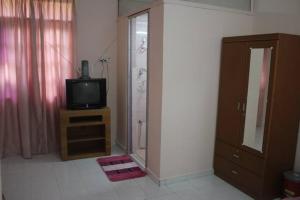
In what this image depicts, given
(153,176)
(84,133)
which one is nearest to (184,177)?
(153,176)

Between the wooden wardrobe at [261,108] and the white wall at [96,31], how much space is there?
73.0 inches

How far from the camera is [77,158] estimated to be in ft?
12.5

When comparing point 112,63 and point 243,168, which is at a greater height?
point 112,63

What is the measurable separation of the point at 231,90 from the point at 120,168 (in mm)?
1732

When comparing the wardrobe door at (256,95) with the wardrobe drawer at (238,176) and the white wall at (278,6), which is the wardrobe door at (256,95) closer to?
the wardrobe drawer at (238,176)

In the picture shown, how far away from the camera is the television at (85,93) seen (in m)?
3.72

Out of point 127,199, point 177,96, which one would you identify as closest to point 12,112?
point 127,199

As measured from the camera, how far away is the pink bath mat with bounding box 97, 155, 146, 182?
3291mm

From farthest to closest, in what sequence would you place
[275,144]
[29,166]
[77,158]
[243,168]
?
[77,158] → [29,166] → [243,168] → [275,144]

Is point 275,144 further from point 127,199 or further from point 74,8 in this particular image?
point 74,8

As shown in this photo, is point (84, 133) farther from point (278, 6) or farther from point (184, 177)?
point (278, 6)

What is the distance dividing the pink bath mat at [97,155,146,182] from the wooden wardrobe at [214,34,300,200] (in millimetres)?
1180

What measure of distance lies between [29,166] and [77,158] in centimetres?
63

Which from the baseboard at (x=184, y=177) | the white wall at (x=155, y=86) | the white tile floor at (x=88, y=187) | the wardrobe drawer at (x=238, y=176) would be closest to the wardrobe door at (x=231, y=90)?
the wardrobe drawer at (x=238, y=176)
